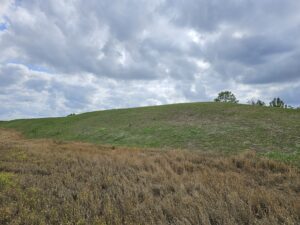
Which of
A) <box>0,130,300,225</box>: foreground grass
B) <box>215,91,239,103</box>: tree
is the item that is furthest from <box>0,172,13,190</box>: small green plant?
<box>215,91,239,103</box>: tree

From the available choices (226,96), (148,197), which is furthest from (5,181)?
(226,96)

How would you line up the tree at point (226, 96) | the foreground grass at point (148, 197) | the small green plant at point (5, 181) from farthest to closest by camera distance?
the tree at point (226, 96), the small green plant at point (5, 181), the foreground grass at point (148, 197)

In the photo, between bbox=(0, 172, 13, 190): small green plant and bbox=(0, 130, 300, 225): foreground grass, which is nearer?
bbox=(0, 130, 300, 225): foreground grass

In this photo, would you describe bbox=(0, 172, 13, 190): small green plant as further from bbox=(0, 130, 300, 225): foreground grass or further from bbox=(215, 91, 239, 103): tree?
bbox=(215, 91, 239, 103): tree

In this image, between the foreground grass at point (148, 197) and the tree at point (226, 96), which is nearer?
the foreground grass at point (148, 197)

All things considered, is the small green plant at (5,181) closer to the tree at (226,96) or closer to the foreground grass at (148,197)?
Result: the foreground grass at (148,197)

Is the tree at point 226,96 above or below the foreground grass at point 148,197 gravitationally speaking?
above

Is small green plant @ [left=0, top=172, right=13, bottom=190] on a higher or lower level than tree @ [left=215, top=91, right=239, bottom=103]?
lower

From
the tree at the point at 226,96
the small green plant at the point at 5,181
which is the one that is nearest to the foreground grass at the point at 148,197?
the small green plant at the point at 5,181

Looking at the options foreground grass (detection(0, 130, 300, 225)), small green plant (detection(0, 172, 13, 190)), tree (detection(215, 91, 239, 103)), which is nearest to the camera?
foreground grass (detection(0, 130, 300, 225))

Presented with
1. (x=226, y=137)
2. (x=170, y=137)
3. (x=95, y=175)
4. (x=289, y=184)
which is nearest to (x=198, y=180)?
(x=289, y=184)

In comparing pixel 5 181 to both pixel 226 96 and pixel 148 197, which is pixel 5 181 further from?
→ pixel 226 96

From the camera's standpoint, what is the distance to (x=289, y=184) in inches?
293

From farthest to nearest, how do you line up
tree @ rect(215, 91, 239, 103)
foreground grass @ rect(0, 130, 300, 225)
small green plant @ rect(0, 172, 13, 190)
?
tree @ rect(215, 91, 239, 103)
small green plant @ rect(0, 172, 13, 190)
foreground grass @ rect(0, 130, 300, 225)
